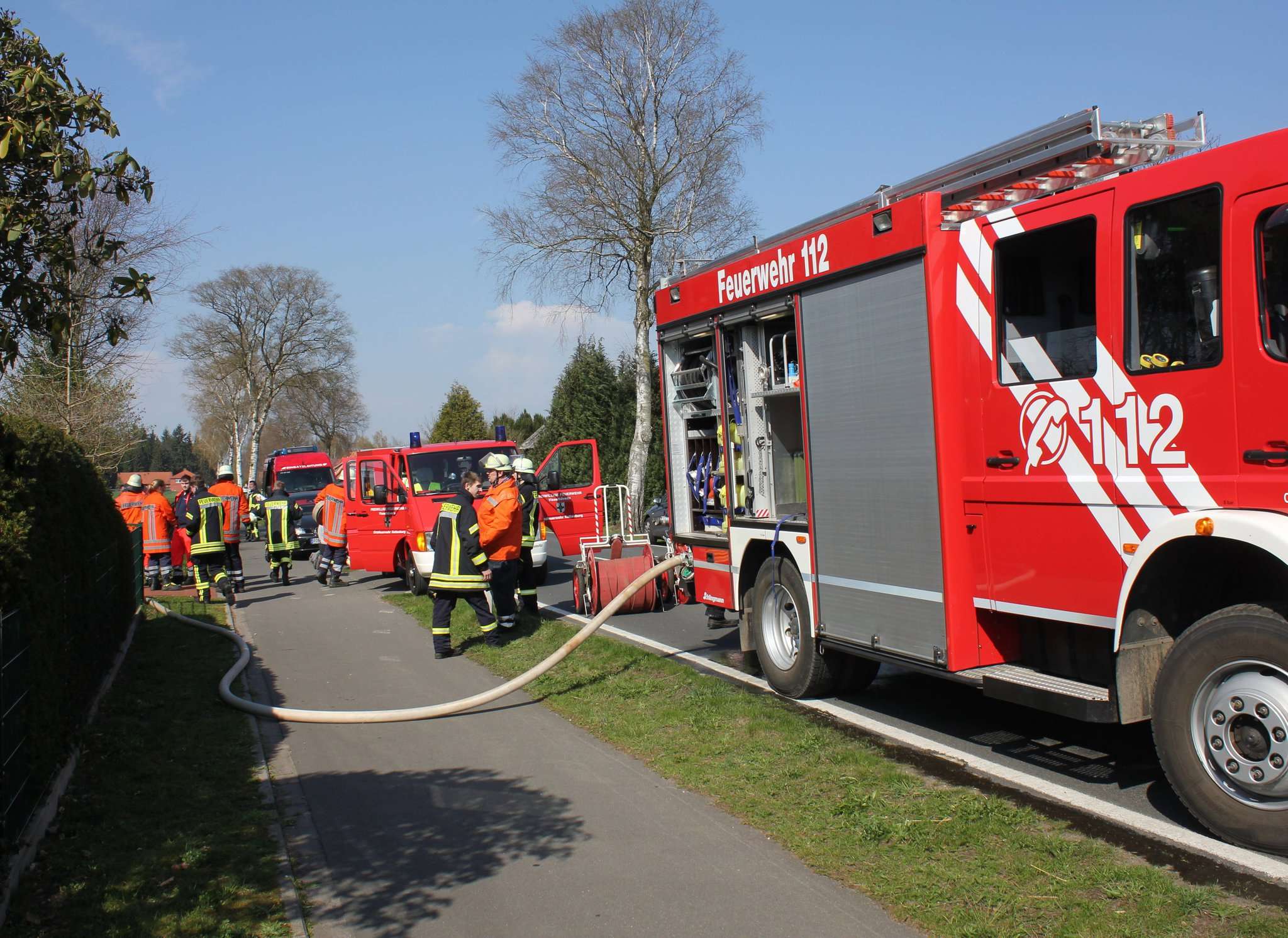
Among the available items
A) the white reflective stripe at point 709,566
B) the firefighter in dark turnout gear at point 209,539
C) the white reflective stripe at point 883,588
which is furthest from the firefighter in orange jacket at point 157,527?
the white reflective stripe at point 883,588

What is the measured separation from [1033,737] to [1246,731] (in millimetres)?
2069

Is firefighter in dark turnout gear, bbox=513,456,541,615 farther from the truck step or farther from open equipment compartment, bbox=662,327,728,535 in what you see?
the truck step

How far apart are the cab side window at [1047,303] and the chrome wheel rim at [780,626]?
275 cm

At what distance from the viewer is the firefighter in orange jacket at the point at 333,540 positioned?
57.5ft

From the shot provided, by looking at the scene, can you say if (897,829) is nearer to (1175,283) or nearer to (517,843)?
(517,843)

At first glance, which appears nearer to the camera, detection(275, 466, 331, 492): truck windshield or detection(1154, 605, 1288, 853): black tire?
detection(1154, 605, 1288, 853): black tire

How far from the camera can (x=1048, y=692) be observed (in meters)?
5.46

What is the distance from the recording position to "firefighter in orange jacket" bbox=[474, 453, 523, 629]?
33.9 feet

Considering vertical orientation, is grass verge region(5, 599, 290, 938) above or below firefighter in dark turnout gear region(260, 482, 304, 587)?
below

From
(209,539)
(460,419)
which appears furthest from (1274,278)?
(460,419)

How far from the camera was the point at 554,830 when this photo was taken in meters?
5.38

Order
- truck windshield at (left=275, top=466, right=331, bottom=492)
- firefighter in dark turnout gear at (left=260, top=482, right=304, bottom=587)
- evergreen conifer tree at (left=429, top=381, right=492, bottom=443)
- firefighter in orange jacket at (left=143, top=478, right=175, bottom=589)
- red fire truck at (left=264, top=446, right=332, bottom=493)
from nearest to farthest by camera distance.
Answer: firefighter in orange jacket at (left=143, top=478, right=175, bottom=589) < firefighter in dark turnout gear at (left=260, top=482, right=304, bottom=587) < red fire truck at (left=264, top=446, right=332, bottom=493) < truck windshield at (left=275, top=466, right=331, bottom=492) < evergreen conifer tree at (left=429, top=381, right=492, bottom=443)

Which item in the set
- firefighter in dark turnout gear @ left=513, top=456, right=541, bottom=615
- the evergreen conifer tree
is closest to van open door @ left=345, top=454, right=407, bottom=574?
firefighter in dark turnout gear @ left=513, top=456, right=541, bottom=615

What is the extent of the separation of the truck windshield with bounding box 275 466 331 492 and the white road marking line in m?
26.9
